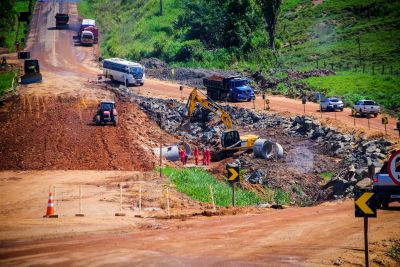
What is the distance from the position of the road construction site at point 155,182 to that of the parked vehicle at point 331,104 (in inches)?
91.4

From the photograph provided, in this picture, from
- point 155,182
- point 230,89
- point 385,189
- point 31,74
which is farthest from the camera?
point 31,74

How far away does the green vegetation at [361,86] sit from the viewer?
67125mm

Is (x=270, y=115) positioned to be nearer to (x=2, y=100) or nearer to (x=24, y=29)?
(x=2, y=100)

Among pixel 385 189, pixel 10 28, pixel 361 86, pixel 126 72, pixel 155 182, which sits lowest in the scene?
pixel 155 182

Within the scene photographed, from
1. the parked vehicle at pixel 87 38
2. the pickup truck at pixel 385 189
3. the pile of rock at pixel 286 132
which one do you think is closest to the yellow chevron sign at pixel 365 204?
the pickup truck at pixel 385 189

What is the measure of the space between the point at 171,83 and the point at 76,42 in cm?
2537

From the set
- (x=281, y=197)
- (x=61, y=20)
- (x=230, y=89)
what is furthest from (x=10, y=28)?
(x=281, y=197)

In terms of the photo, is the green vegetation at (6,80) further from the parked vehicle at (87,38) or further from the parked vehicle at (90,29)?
the parked vehicle at (90,29)

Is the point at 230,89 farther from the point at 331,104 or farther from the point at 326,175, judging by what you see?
the point at 326,175

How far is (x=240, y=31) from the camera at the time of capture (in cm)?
8575

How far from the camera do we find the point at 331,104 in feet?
204

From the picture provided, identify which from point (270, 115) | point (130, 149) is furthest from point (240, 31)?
point (130, 149)

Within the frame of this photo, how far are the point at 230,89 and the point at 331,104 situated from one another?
8964mm

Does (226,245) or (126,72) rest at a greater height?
(126,72)
